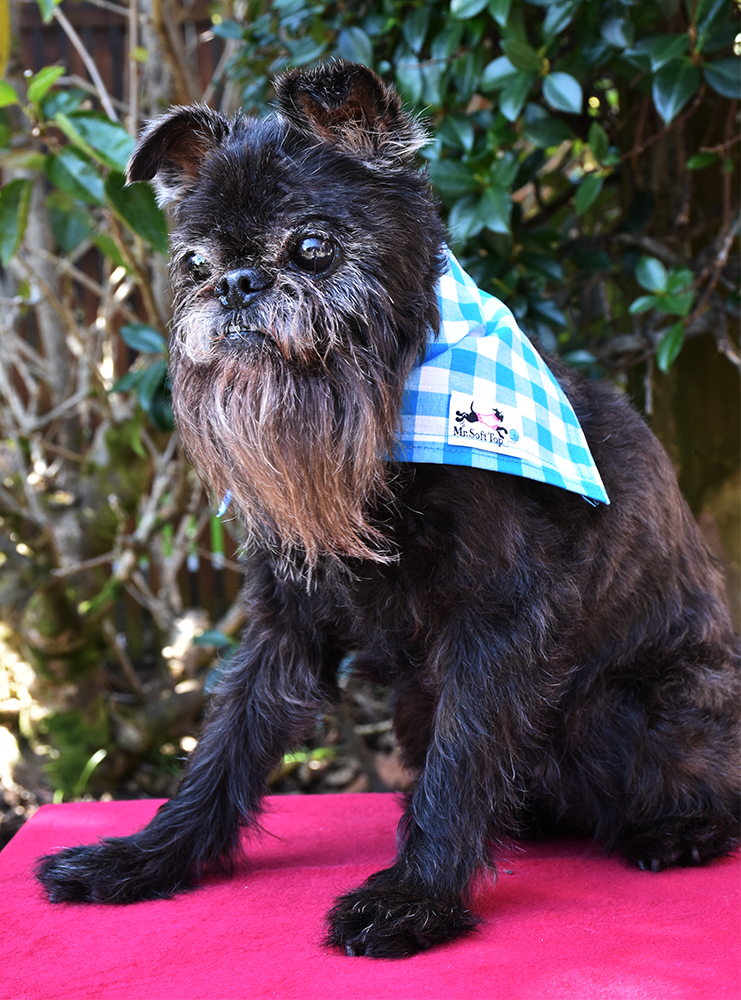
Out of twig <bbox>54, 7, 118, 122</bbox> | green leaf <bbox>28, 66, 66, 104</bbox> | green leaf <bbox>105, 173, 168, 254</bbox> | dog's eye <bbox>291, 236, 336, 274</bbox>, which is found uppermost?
twig <bbox>54, 7, 118, 122</bbox>

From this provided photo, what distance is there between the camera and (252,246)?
154 cm

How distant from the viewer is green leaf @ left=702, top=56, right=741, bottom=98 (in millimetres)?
2281

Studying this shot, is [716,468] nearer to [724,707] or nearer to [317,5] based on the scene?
[724,707]

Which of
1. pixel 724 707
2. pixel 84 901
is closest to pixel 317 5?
pixel 724 707

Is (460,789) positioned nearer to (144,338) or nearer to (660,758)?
(660,758)

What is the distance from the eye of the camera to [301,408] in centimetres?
159

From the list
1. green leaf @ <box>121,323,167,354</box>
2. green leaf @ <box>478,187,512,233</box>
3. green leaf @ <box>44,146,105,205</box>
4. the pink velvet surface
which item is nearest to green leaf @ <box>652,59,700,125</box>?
green leaf @ <box>478,187,512,233</box>

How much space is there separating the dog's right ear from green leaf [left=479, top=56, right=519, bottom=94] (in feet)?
2.97

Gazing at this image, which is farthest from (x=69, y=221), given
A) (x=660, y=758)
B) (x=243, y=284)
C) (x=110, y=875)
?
(x=660, y=758)

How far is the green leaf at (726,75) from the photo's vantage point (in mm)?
2281

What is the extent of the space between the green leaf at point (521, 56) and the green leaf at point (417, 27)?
1.00ft

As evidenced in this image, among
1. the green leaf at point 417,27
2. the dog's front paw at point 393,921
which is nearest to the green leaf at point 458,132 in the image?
the green leaf at point 417,27

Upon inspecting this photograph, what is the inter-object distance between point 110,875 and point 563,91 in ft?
6.66

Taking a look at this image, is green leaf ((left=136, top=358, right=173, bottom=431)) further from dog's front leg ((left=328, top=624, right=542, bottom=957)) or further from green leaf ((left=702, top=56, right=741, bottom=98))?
green leaf ((left=702, top=56, right=741, bottom=98))
